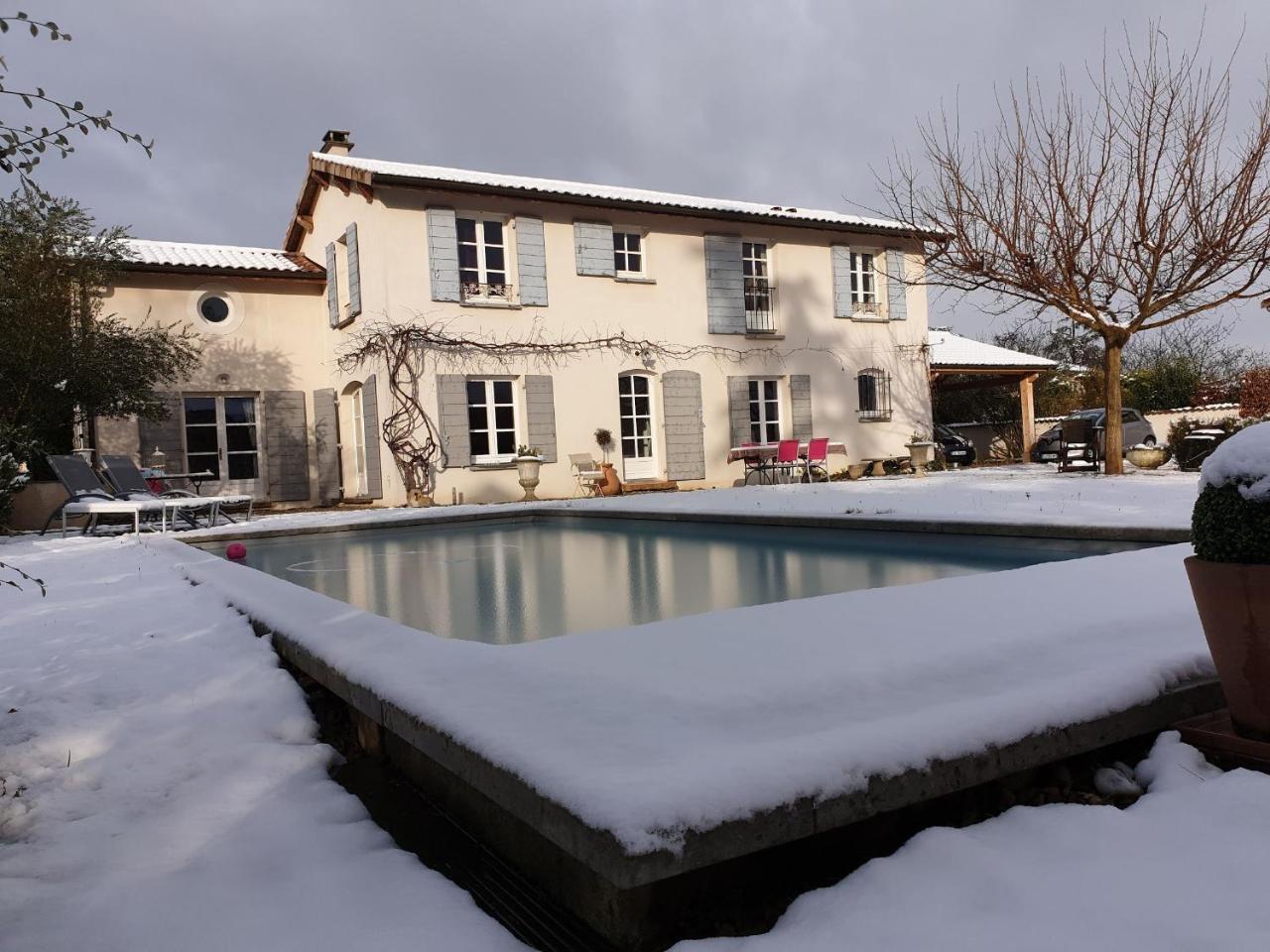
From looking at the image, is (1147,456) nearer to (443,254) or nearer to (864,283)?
(864,283)

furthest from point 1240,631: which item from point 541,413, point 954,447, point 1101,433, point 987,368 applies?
point 954,447

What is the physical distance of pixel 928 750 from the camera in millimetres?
1584

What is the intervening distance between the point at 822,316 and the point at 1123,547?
446 inches

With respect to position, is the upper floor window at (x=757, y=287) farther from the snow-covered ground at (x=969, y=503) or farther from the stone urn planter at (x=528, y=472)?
the stone urn planter at (x=528, y=472)

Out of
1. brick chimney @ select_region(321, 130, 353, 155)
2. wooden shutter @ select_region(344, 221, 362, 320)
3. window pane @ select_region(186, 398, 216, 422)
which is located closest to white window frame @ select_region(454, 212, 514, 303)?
wooden shutter @ select_region(344, 221, 362, 320)

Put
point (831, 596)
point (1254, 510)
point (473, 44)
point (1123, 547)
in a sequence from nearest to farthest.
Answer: point (1254, 510), point (831, 596), point (1123, 547), point (473, 44)

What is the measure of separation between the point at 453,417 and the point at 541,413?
1.37 m

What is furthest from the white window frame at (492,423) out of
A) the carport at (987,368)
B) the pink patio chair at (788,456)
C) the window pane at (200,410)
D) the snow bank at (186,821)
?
the snow bank at (186,821)

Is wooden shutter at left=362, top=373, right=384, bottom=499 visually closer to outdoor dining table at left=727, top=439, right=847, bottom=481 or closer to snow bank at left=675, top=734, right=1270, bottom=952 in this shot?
outdoor dining table at left=727, top=439, right=847, bottom=481

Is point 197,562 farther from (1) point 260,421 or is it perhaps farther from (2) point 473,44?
(2) point 473,44

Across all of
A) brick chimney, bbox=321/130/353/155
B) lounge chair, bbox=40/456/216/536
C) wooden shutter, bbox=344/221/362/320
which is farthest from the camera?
brick chimney, bbox=321/130/353/155

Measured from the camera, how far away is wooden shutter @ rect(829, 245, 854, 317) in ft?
51.8

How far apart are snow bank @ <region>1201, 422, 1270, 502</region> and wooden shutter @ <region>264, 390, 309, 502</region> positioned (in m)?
13.9

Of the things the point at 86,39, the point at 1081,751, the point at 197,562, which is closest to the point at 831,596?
the point at 1081,751
